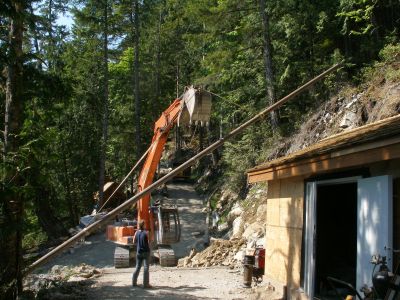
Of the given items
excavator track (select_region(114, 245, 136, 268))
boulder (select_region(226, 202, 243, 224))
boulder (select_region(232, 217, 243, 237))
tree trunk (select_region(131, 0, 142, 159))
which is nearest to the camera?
excavator track (select_region(114, 245, 136, 268))

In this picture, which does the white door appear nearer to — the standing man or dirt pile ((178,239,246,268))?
the standing man

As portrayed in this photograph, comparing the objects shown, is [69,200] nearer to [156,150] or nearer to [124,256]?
[124,256]

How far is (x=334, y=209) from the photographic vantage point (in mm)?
11883

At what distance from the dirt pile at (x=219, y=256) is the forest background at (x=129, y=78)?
5222 millimetres

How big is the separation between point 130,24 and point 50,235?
17.0m

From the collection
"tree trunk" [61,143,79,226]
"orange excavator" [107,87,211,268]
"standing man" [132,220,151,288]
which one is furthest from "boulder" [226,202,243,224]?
"tree trunk" [61,143,79,226]

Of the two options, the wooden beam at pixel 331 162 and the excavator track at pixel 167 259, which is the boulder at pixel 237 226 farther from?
the wooden beam at pixel 331 162

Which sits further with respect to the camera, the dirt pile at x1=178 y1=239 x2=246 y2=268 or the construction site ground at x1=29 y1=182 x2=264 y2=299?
the dirt pile at x1=178 y1=239 x2=246 y2=268

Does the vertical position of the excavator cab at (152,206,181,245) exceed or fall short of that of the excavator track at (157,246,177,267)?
it exceeds it

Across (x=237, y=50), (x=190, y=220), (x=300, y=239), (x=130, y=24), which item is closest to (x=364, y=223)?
(x=300, y=239)

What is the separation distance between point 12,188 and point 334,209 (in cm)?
772

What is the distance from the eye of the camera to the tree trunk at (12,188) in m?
8.55

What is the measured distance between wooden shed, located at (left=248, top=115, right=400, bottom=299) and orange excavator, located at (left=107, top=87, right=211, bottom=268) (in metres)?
3.68

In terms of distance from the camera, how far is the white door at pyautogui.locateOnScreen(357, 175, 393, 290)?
652 cm
